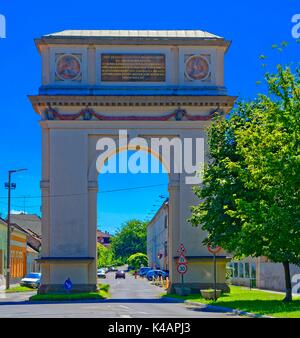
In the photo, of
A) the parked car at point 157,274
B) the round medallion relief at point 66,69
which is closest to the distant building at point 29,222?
the parked car at point 157,274

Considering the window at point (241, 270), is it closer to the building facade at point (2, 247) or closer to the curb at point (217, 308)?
the curb at point (217, 308)

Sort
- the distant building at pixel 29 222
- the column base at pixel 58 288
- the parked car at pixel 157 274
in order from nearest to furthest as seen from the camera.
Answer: the column base at pixel 58 288, the parked car at pixel 157 274, the distant building at pixel 29 222

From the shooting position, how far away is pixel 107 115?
47.2 metres

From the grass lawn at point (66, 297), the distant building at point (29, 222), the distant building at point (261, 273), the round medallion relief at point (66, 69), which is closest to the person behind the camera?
the grass lawn at point (66, 297)

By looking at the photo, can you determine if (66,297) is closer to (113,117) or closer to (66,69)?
(113,117)

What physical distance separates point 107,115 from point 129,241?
489 feet

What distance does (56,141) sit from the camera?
154 ft

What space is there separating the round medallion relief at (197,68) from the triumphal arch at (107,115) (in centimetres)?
13

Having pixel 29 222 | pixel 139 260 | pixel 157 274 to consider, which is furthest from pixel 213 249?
pixel 139 260

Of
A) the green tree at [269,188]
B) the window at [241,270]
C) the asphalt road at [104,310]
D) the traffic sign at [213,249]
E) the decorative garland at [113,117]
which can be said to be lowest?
the asphalt road at [104,310]

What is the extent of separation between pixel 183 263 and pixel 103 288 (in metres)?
10.2

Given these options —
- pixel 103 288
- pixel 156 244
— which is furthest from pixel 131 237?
pixel 103 288

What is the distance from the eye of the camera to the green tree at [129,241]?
193 m

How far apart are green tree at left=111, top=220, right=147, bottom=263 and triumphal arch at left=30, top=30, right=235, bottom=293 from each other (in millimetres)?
145303
